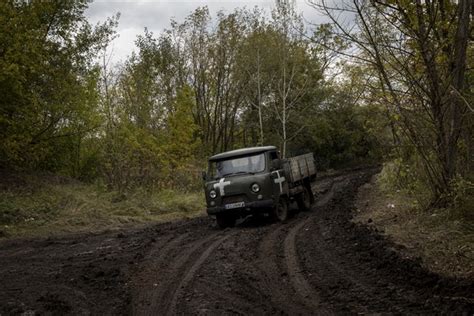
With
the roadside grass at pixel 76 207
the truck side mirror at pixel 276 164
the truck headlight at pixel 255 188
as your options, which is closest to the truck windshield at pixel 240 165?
the truck side mirror at pixel 276 164

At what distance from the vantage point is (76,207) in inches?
634

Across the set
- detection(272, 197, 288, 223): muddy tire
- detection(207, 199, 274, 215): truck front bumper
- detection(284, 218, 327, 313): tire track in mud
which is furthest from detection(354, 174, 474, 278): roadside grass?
detection(207, 199, 274, 215): truck front bumper

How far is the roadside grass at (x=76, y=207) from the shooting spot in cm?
1409

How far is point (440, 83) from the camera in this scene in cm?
1034

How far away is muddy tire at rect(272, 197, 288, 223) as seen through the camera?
13.4m

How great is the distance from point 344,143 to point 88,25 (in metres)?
22.2

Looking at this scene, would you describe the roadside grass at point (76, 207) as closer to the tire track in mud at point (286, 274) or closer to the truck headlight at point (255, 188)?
the truck headlight at point (255, 188)

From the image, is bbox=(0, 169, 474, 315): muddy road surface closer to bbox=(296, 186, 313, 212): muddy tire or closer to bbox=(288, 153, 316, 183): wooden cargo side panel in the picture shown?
bbox=(288, 153, 316, 183): wooden cargo side panel

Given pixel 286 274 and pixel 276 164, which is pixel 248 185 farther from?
pixel 286 274

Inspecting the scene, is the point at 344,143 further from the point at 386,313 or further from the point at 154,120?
the point at 386,313

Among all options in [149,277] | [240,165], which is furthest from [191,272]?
[240,165]

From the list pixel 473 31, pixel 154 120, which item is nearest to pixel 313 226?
pixel 473 31

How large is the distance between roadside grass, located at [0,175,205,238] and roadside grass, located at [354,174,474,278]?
7.15 meters

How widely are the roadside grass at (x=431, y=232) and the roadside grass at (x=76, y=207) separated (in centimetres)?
715
